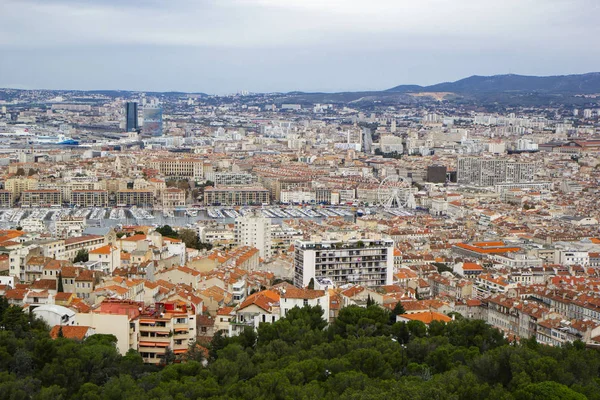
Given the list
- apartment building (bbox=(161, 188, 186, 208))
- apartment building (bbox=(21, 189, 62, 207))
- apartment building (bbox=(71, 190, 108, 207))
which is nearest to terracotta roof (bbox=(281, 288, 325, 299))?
apartment building (bbox=(161, 188, 186, 208))

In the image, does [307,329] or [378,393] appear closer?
[378,393]

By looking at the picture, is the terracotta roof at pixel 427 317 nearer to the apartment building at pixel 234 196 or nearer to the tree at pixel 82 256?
the tree at pixel 82 256

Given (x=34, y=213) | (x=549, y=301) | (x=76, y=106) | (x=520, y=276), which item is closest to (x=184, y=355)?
(x=549, y=301)

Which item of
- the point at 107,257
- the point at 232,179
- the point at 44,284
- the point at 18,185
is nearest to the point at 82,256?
the point at 107,257

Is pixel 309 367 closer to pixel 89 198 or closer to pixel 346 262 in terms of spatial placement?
pixel 346 262

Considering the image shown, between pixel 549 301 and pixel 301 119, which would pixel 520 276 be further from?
pixel 301 119

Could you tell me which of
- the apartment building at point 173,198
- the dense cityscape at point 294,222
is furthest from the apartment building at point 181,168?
the apartment building at point 173,198
